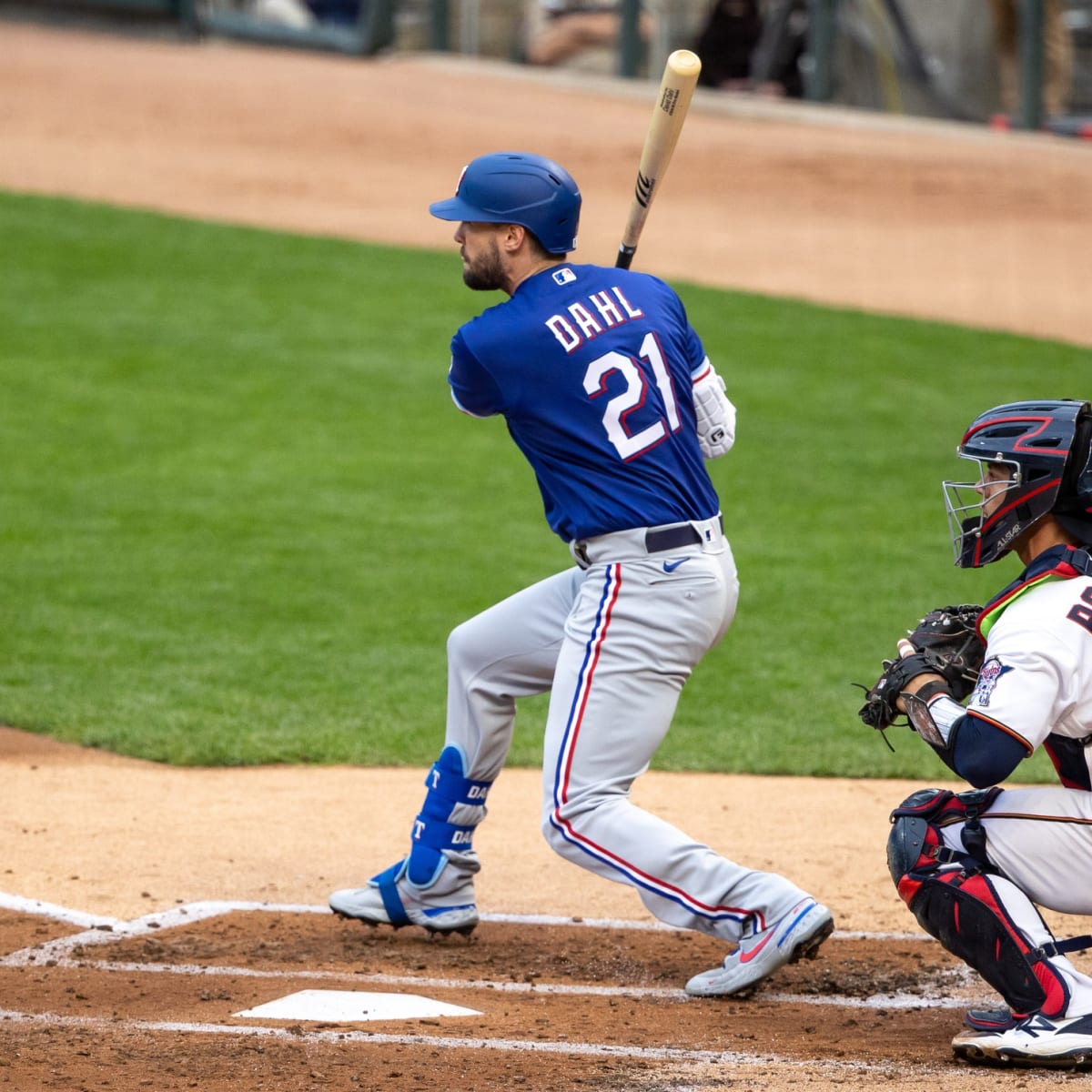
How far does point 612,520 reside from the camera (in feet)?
13.2

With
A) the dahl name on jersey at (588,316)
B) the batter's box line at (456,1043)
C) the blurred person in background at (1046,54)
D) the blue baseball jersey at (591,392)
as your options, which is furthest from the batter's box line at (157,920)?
the blurred person in background at (1046,54)

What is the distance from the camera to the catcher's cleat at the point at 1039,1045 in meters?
3.50

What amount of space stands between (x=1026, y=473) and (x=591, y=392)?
965mm

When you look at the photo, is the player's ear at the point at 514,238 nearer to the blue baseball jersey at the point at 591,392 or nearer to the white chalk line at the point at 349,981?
the blue baseball jersey at the point at 591,392

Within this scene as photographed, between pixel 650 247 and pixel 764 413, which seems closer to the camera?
pixel 764 413

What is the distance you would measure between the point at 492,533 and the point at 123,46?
58.9ft

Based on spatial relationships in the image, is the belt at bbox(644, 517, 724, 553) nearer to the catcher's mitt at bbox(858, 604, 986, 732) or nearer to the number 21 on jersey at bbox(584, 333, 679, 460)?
the number 21 on jersey at bbox(584, 333, 679, 460)

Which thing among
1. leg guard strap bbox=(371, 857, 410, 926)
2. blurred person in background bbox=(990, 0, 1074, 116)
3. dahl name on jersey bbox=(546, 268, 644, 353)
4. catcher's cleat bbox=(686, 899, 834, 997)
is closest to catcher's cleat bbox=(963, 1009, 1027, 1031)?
catcher's cleat bbox=(686, 899, 834, 997)

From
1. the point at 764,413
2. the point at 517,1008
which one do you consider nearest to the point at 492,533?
the point at 764,413

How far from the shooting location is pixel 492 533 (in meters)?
9.29

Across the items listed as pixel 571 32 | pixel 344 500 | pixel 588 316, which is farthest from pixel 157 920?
pixel 571 32

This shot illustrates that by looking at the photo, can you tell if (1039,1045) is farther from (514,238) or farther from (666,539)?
(514,238)

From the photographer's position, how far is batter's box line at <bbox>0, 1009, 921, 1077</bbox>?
357 centimetres

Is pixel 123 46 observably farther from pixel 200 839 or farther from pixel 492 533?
pixel 200 839
